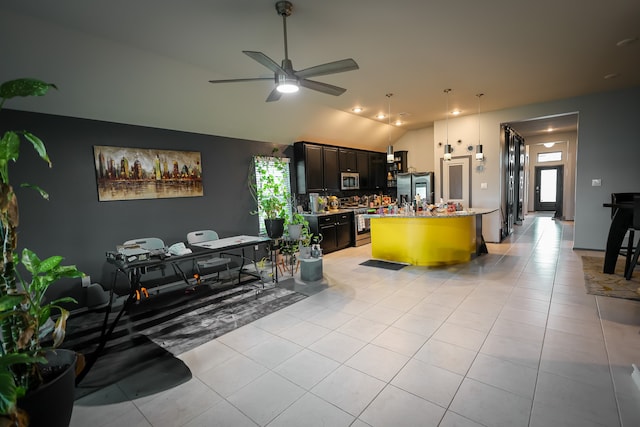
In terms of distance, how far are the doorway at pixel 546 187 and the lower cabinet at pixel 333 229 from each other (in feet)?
30.4

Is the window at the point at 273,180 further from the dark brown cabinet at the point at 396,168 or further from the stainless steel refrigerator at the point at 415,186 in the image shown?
the dark brown cabinet at the point at 396,168

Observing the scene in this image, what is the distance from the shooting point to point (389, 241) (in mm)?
5312

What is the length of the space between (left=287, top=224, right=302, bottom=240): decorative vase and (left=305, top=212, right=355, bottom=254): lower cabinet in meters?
1.27

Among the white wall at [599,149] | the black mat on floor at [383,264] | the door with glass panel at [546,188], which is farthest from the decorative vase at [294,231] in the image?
the door with glass panel at [546,188]

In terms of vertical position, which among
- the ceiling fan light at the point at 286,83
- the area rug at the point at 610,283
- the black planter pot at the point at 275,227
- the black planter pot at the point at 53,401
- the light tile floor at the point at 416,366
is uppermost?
the ceiling fan light at the point at 286,83

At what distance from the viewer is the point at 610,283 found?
3.76 meters

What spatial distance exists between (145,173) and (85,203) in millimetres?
818

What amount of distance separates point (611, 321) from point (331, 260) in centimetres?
380

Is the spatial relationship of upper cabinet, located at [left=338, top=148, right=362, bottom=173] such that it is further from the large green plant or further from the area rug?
the area rug

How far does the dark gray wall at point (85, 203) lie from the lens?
336 centimetres

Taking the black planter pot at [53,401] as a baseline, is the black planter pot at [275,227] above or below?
above

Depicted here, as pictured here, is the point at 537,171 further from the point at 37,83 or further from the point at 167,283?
the point at 37,83

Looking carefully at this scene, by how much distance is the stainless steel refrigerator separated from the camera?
295 inches

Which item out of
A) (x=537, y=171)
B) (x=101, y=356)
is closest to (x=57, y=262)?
(x=101, y=356)
